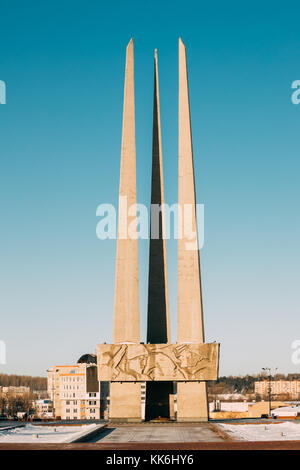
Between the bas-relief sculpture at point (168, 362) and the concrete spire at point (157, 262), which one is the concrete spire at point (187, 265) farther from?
the concrete spire at point (157, 262)

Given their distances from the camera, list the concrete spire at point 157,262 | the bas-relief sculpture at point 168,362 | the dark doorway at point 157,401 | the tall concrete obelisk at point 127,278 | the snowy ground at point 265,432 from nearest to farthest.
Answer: the snowy ground at point 265,432, the bas-relief sculpture at point 168,362, the tall concrete obelisk at point 127,278, the dark doorway at point 157,401, the concrete spire at point 157,262

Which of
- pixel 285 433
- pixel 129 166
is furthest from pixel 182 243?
pixel 285 433

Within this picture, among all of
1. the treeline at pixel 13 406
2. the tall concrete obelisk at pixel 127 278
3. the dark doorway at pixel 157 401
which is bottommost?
the treeline at pixel 13 406

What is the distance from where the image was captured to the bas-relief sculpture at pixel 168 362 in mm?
38875

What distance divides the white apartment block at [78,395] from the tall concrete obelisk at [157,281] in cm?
5368

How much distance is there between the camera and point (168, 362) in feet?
128

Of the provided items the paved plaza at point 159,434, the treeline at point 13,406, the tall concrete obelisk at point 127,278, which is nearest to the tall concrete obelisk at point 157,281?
the tall concrete obelisk at point 127,278

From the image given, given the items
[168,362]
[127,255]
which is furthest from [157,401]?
[127,255]

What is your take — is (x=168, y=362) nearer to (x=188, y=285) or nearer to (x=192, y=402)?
(x=192, y=402)

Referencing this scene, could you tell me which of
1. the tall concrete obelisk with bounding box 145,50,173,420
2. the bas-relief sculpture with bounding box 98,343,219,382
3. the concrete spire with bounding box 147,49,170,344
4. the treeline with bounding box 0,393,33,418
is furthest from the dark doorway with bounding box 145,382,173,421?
the treeline with bounding box 0,393,33,418

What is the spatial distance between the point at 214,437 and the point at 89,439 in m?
5.84

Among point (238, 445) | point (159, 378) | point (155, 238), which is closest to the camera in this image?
point (238, 445)
